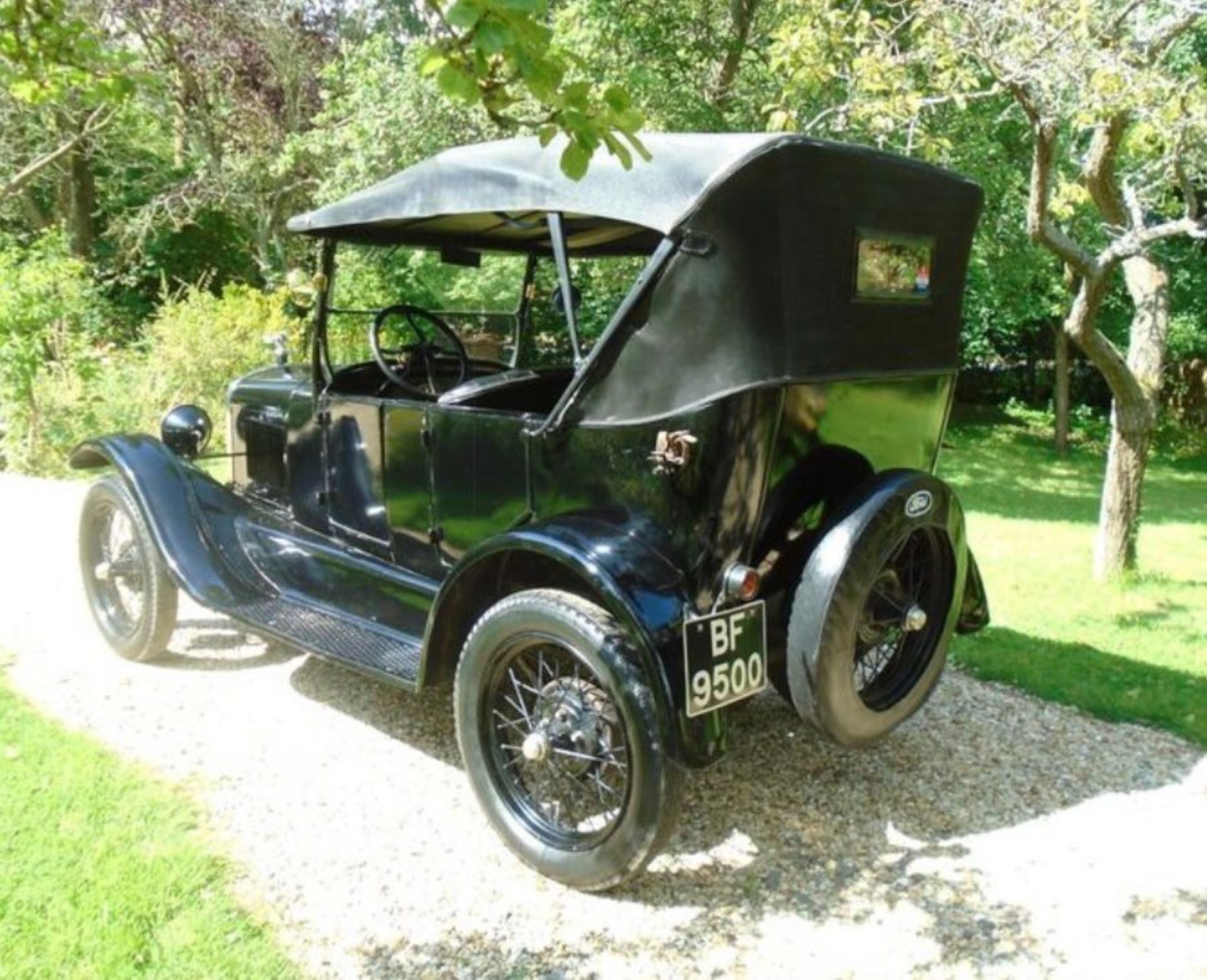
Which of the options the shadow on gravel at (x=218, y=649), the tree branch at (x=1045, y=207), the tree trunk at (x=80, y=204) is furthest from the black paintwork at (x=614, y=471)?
the tree trunk at (x=80, y=204)

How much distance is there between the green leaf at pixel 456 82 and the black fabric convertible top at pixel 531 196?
2.30 feet

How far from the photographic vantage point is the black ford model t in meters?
2.95

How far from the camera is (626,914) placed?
3004mm

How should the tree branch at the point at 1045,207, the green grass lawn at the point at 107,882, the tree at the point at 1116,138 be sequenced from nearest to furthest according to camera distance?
the green grass lawn at the point at 107,882 → the tree at the point at 1116,138 → the tree branch at the point at 1045,207

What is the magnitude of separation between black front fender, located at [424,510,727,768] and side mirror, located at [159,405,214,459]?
8.60 feet

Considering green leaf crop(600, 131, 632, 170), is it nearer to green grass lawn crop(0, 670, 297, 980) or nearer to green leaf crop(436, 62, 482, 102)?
green leaf crop(436, 62, 482, 102)

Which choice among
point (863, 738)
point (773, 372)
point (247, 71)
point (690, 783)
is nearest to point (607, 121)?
point (773, 372)

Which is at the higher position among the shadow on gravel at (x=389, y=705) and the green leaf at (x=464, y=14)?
the green leaf at (x=464, y=14)

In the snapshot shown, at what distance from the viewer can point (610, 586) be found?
115 inches

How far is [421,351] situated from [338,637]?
4.65 feet

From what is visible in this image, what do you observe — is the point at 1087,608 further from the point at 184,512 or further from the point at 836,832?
the point at 184,512

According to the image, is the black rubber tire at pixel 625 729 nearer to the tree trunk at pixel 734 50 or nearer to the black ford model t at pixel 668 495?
the black ford model t at pixel 668 495

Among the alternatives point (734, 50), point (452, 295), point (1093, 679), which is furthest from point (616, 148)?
point (734, 50)

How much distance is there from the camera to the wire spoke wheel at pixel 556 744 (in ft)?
10.2
